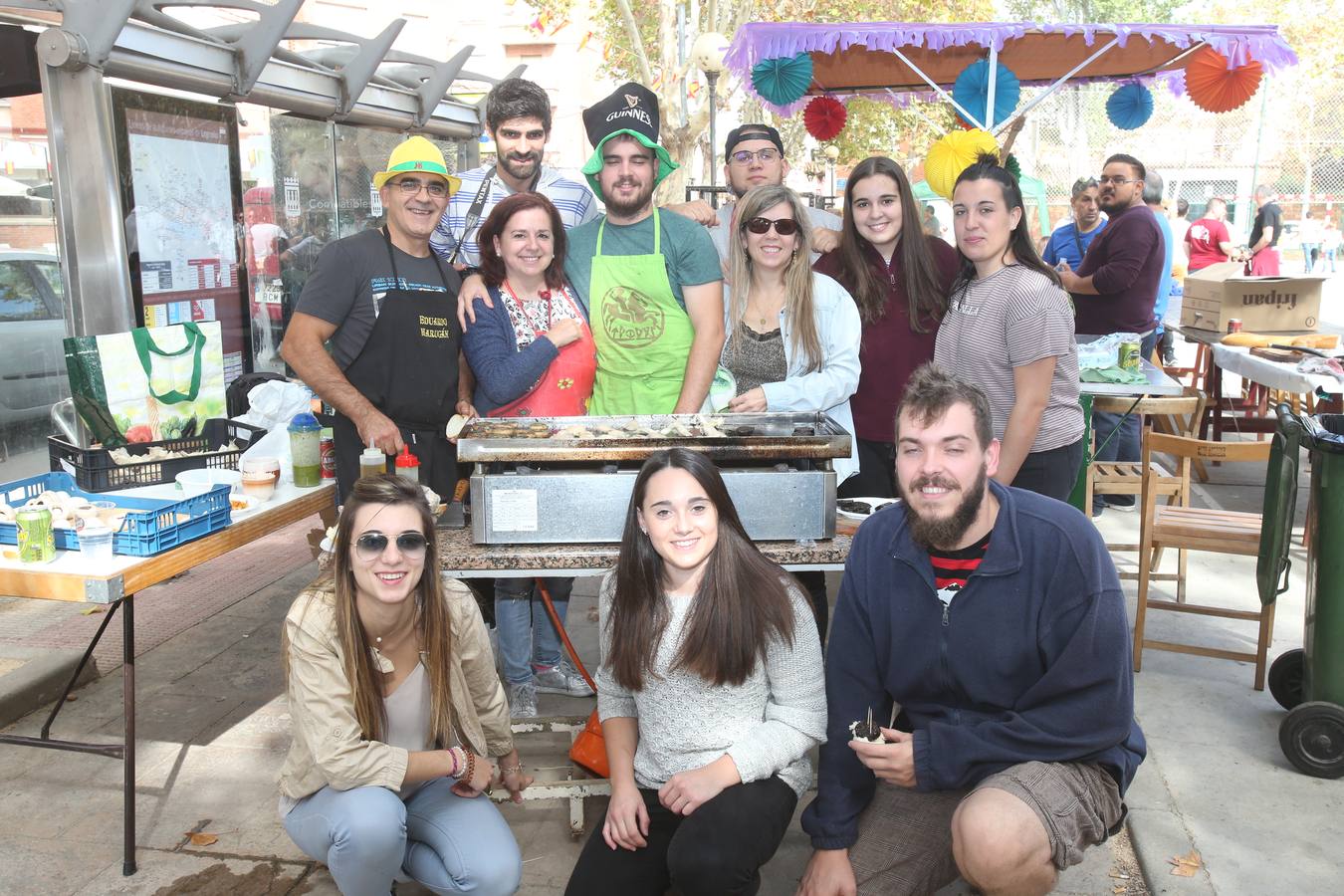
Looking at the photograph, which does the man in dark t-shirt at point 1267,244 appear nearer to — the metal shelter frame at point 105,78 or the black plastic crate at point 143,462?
the metal shelter frame at point 105,78

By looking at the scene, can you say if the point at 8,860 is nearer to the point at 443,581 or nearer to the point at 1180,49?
the point at 443,581

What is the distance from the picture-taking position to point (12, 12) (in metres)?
4.80

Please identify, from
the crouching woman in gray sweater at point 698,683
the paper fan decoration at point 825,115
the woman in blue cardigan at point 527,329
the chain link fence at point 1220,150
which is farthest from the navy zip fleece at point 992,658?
the chain link fence at point 1220,150

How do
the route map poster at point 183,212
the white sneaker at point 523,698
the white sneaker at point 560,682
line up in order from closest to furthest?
the white sneaker at point 523,698 < the white sneaker at point 560,682 < the route map poster at point 183,212

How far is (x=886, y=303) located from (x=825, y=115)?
18.3 feet

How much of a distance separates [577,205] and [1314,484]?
2756mm

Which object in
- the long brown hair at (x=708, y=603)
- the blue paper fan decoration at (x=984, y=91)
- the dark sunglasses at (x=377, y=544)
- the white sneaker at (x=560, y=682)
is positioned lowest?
the white sneaker at (x=560, y=682)

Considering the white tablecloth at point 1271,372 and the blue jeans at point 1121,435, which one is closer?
the white tablecloth at point 1271,372

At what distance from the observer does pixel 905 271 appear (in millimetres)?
3844

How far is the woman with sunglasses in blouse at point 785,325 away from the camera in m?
3.49

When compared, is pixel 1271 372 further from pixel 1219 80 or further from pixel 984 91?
pixel 984 91

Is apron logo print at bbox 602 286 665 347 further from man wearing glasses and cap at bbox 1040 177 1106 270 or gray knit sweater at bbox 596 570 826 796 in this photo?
man wearing glasses and cap at bbox 1040 177 1106 270

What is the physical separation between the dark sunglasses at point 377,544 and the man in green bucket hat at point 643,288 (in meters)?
1.23

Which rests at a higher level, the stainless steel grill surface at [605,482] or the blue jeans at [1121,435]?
the stainless steel grill surface at [605,482]
